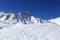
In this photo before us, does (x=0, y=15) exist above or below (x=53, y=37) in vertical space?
above

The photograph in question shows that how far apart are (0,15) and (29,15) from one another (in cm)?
1020

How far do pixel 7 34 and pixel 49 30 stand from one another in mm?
2142

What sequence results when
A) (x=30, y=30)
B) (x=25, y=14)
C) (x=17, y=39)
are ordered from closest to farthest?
(x=17, y=39)
(x=30, y=30)
(x=25, y=14)

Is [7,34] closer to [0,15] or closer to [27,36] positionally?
[27,36]

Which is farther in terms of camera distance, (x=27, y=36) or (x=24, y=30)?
(x=24, y=30)

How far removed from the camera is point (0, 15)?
4169cm

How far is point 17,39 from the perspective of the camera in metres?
6.63

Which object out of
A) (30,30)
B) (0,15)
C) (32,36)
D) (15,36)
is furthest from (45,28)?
(0,15)

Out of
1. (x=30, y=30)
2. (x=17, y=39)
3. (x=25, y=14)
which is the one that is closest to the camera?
(x=17, y=39)

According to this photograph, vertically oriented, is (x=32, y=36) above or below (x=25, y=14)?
below

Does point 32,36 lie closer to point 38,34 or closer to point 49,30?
point 38,34

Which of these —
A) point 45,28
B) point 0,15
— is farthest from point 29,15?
point 45,28

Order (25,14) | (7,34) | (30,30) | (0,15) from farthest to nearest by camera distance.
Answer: (25,14) < (0,15) < (30,30) < (7,34)

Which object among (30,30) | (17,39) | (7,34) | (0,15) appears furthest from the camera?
(0,15)
